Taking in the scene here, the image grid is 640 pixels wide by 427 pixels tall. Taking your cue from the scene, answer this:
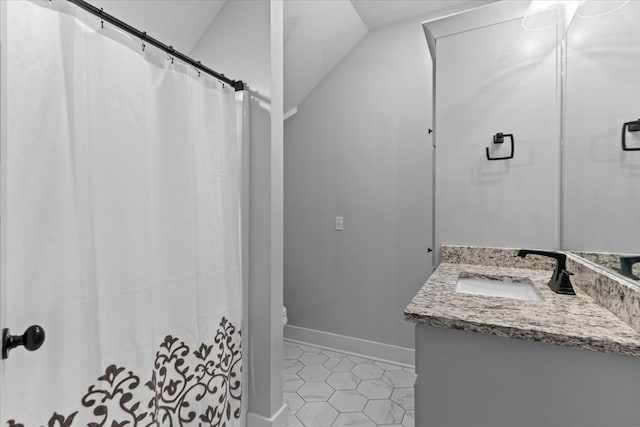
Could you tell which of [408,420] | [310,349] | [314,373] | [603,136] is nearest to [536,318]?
[603,136]

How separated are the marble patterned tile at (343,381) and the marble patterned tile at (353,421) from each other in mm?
271

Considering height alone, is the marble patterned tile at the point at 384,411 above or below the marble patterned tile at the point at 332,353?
above

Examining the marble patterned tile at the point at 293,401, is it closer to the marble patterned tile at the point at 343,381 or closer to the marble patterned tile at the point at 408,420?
the marble patterned tile at the point at 343,381

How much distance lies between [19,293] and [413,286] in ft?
6.91

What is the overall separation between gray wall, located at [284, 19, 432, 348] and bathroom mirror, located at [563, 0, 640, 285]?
0.92m

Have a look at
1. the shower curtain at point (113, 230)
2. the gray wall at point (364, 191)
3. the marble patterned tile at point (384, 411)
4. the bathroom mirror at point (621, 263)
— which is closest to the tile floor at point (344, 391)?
the marble patterned tile at point (384, 411)

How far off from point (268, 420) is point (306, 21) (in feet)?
7.68

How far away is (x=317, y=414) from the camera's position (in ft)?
5.77

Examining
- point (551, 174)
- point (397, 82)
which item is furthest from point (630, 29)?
point (397, 82)

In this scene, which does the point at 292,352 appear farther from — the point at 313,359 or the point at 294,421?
the point at 294,421

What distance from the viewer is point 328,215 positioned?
260 centimetres

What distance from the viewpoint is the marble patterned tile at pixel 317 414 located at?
1688 mm

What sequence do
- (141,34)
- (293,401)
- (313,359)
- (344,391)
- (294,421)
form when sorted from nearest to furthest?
(141,34), (294,421), (293,401), (344,391), (313,359)

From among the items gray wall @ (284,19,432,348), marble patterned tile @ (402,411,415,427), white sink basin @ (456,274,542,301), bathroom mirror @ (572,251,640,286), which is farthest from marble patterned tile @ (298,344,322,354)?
bathroom mirror @ (572,251,640,286)
